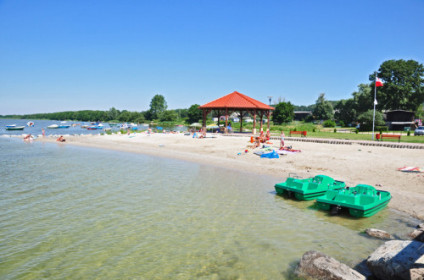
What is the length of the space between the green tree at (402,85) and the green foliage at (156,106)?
104m

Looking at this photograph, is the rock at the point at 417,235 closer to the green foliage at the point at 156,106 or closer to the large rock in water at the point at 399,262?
the large rock in water at the point at 399,262

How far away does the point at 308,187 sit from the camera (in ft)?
36.1

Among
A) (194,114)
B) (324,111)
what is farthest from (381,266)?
(194,114)

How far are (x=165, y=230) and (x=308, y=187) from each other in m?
6.19

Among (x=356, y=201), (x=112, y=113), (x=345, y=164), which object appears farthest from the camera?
(x=112, y=113)

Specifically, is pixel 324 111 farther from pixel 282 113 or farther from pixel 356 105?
pixel 282 113

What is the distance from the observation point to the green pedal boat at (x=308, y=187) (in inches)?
422

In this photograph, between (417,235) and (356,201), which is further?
(356,201)

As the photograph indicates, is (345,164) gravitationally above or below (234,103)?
below

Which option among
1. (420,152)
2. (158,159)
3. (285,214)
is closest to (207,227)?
(285,214)

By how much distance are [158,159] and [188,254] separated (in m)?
15.7

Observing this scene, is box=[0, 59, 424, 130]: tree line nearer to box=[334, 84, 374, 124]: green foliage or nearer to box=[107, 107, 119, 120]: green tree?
box=[334, 84, 374, 124]: green foliage

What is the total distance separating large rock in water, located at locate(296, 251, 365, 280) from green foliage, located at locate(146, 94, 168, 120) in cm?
13841

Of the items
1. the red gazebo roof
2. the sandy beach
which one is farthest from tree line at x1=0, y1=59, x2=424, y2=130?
the sandy beach
